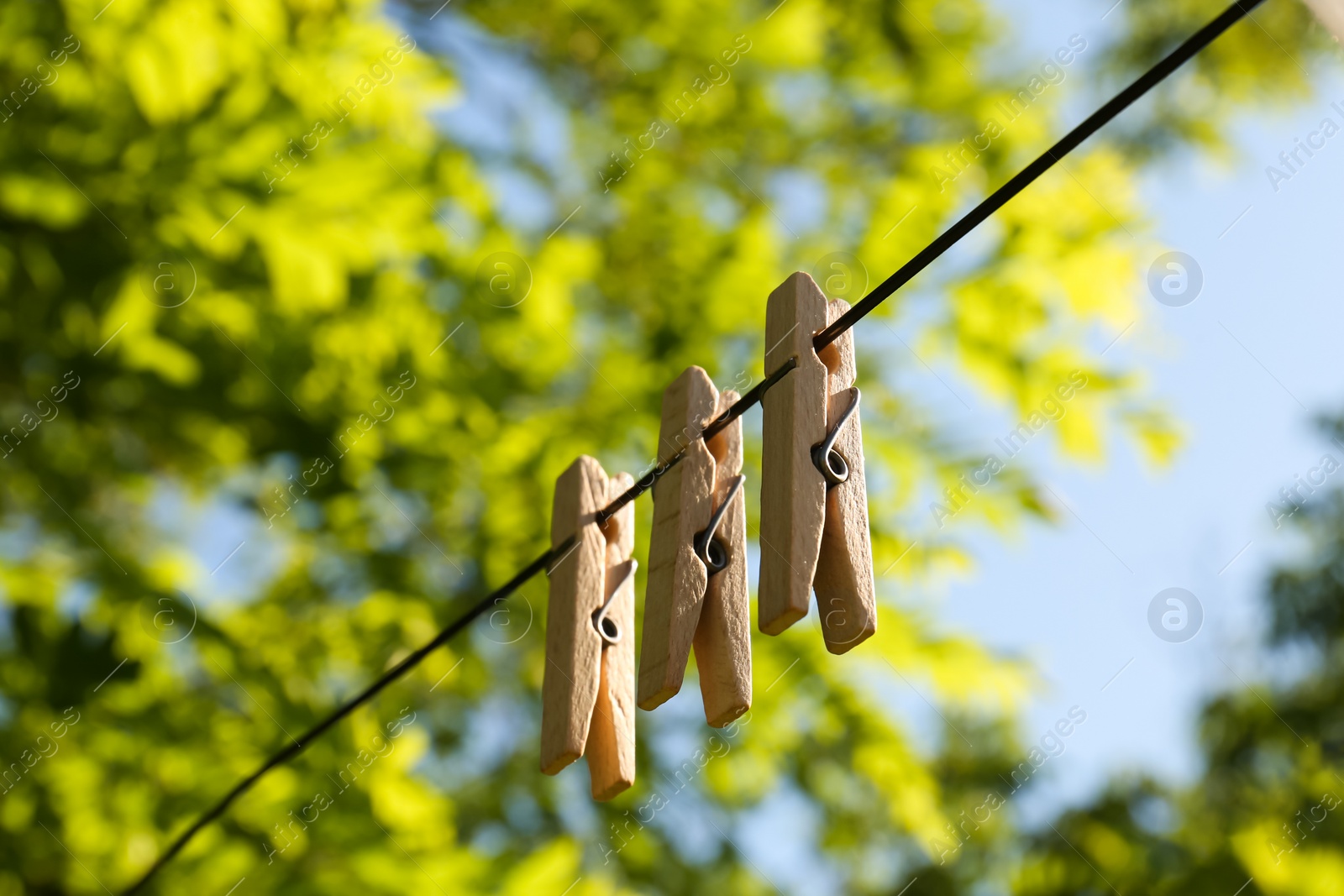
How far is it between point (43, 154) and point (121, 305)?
11.3 inches

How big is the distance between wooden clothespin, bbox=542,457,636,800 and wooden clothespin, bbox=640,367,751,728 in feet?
→ 0.32

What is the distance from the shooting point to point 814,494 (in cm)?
87

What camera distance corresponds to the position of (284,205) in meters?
1.99

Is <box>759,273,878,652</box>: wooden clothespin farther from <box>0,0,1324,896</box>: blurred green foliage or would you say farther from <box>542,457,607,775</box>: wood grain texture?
<box>0,0,1324,896</box>: blurred green foliage

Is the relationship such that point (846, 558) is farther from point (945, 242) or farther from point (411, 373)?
point (411, 373)

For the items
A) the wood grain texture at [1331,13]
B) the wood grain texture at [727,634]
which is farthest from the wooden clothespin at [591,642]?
the wood grain texture at [1331,13]

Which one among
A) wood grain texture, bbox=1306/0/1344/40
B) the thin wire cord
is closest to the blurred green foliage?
the thin wire cord

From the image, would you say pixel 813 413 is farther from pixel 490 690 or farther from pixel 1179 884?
pixel 1179 884

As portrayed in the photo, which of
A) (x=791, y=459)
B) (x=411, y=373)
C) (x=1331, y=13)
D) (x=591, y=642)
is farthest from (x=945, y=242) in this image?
(x=411, y=373)

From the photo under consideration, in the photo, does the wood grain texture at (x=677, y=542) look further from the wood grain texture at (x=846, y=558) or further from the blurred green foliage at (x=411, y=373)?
the blurred green foliage at (x=411, y=373)

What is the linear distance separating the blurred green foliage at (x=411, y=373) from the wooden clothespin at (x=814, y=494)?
1.13 metres

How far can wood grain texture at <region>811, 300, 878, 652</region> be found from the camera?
33.7 inches

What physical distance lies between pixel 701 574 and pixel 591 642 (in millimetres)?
175

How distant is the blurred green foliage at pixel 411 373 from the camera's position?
1909mm
